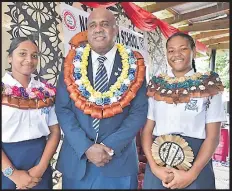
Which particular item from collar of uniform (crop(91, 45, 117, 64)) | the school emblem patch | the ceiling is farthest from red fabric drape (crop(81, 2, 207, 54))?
the school emblem patch

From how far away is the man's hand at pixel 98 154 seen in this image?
1582mm

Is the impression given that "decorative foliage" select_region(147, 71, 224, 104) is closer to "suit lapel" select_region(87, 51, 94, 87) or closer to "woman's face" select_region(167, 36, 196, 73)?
"woman's face" select_region(167, 36, 196, 73)

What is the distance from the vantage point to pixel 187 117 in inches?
63.7

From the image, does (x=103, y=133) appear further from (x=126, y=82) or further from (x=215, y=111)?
(x=215, y=111)

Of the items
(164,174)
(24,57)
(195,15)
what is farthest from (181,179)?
(195,15)

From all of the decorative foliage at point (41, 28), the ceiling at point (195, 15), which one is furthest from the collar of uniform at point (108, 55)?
the ceiling at point (195, 15)

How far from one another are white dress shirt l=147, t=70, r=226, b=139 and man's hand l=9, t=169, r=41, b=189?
78 centimetres

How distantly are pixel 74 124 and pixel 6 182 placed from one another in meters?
0.50

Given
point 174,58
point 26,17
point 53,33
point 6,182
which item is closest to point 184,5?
Answer: point 53,33

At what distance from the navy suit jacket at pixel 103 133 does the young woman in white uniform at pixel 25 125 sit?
0.31ft

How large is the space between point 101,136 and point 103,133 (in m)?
0.02

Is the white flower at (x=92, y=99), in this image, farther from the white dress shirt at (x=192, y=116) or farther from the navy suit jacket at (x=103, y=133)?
the white dress shirt at (x=192, y=116)

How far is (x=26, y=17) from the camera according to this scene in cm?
294

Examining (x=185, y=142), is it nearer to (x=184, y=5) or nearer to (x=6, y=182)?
(x=6, y=182)
